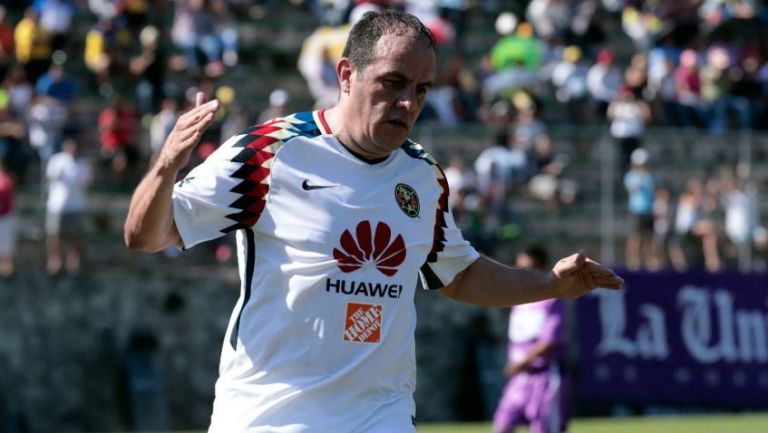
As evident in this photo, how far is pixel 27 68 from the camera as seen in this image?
20.6m

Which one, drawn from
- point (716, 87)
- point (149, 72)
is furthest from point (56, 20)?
point (716, 87)

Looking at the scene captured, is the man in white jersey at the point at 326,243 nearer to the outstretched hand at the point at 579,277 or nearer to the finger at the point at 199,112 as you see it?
the finger at the point at 199,112

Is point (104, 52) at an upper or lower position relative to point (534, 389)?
upper

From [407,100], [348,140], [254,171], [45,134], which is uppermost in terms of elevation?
[45,134]

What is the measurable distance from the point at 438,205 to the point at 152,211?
127 cm

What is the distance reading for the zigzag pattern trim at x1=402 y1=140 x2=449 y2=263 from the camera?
6.14 m

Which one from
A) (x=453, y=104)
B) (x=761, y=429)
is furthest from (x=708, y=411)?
(x=453, y=104)

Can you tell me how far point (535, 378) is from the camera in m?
13.9

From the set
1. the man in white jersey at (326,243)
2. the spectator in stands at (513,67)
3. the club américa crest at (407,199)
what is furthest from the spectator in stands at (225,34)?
the man in white jersey at (326,243)

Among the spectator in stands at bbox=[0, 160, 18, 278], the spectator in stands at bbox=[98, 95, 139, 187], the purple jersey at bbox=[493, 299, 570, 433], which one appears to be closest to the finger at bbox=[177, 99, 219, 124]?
the purple jersey at bbox=[493, 299, 570, 433]

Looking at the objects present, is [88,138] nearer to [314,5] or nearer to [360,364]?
[314,5]

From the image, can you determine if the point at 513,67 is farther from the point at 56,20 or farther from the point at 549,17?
the point at 56,20

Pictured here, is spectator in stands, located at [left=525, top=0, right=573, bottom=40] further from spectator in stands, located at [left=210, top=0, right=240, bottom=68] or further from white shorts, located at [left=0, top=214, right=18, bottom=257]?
white shorts, located at [left=0, top=214, right=18, bottom=257]

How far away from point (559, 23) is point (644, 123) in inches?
127
